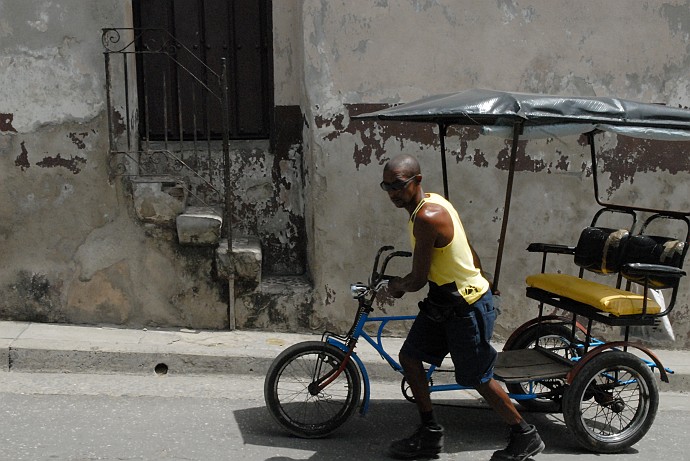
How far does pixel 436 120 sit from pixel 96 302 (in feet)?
10.2

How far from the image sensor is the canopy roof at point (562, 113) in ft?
14.8

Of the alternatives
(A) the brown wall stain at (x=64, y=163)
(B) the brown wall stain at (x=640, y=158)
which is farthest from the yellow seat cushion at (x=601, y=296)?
(A) the brown wall stain at (x=64, y=163)

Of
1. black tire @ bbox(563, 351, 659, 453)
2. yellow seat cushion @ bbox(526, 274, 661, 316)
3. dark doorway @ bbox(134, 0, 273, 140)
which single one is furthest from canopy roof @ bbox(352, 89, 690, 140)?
dark doorway @ bbox(134, 0, 273, 140)

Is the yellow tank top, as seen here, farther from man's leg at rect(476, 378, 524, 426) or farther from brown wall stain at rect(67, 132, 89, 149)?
brown wall stain at rect(67, 132, 89, 149)

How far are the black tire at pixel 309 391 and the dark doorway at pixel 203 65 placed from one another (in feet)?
8.68

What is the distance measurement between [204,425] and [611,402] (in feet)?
7.99

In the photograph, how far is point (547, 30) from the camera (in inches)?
256

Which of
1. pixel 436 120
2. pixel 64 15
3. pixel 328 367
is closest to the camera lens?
pixel 328 367

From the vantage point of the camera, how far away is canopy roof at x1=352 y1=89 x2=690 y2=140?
4.51 metres

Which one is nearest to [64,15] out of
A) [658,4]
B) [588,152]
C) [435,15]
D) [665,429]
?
[435,15]

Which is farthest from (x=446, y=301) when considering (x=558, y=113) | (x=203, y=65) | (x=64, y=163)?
(x=64, y=163)

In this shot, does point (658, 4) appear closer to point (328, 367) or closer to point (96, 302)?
point (328, 367)

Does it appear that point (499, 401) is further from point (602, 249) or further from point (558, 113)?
point (558, 113)

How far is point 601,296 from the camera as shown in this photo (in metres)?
4.84
